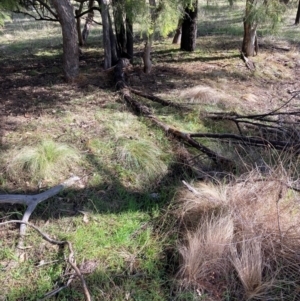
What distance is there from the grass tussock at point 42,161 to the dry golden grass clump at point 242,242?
1.19 m

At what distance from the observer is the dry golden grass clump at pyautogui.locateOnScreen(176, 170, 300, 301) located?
6.54ft

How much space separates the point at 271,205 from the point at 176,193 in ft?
2.53

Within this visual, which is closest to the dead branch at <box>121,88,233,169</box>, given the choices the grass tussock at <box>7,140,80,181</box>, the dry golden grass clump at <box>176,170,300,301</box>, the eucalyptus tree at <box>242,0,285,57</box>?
the dry golden grass clump at <box>176,170,300,301</box>

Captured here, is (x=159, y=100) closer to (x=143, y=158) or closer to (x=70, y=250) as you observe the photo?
(x=143, y=158)

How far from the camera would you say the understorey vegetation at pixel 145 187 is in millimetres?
2055

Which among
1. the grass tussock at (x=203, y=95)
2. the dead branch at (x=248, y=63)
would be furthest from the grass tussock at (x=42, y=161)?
the dead branch at (x=248, y=63)

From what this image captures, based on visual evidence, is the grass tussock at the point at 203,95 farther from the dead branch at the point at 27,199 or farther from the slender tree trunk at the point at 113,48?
the dead branch at the point at 27,199

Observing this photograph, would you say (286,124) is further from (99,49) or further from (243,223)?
(99,49)

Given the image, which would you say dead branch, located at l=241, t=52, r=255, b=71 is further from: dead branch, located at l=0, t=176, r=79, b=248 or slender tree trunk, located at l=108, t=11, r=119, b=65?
dead branch, located at l=0, t=176, r=79, b=248

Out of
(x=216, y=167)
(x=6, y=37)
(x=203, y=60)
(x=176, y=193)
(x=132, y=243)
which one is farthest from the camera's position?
(x=6, y=37)

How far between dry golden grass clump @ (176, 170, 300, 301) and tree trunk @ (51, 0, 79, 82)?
3.42 meters

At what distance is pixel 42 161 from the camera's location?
2965 millimetres

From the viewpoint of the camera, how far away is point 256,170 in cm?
281

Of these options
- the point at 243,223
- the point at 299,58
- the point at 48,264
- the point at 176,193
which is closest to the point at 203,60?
the point at 299,58
